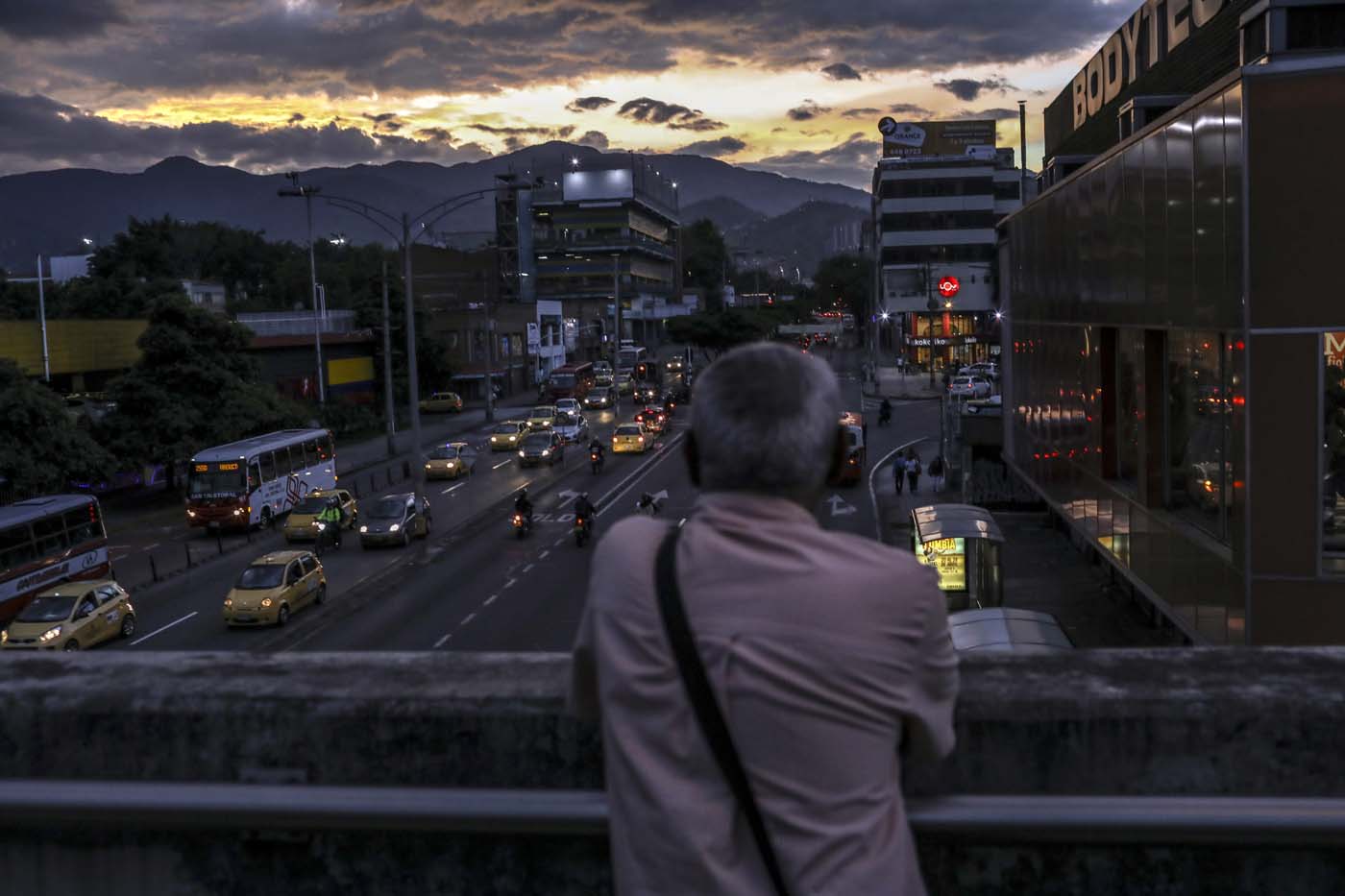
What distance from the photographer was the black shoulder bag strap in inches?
89.0

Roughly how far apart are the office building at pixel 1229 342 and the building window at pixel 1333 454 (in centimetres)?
2

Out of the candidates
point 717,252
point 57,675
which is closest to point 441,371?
point 57,675

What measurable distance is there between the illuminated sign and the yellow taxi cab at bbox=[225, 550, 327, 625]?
12.0m

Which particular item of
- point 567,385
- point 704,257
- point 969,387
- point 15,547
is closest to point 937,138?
point 969,387

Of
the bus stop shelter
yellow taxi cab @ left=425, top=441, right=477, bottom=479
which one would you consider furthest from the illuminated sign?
yellow taxi cab @ left=425, top=441, right=477, bottom=479

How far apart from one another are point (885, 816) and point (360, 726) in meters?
1.52

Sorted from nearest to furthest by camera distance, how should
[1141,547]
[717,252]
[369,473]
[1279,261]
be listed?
[1279,261] < [1141,547] < [369,473] < [717,252]

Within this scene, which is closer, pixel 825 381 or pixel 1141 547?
pixel 825 381

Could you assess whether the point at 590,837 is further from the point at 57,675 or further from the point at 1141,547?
the point at 1141,547

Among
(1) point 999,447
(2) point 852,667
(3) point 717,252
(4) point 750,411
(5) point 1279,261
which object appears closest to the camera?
(2) point 852,667

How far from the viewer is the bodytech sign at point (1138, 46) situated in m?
28.8

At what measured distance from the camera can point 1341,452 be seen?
11469mm

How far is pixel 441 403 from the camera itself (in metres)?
74.9

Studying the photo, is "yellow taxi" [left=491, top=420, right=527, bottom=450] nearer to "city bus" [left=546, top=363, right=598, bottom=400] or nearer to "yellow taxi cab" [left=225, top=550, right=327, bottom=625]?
"city bus" [left=546, top=363, right=598, bottom=400]
